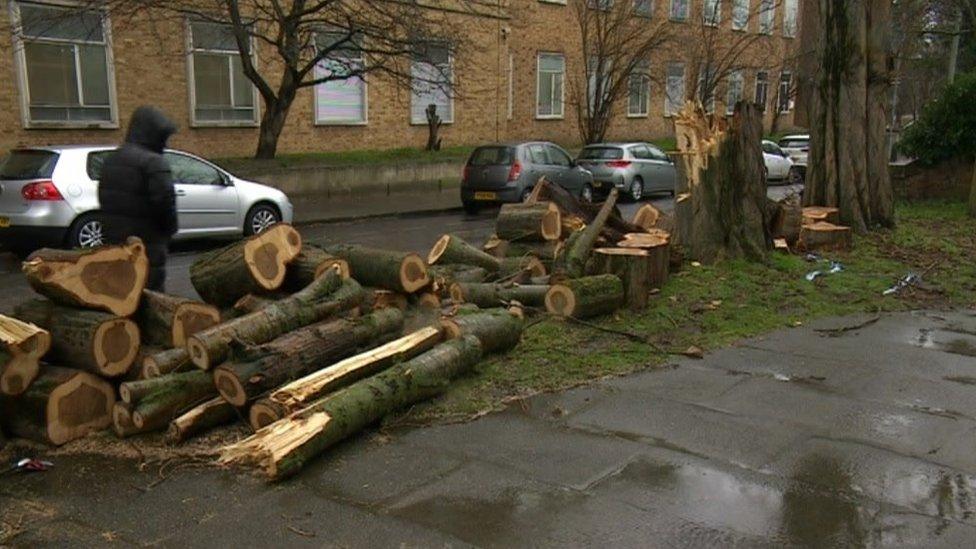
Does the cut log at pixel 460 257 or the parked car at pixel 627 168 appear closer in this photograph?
the cut log at pixel 460 257

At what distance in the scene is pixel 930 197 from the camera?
18.6 metres

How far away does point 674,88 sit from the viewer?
37.5m

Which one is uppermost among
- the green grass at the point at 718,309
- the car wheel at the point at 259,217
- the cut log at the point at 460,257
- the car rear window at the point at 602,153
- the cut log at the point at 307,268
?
the car rear window at the point at 602,153

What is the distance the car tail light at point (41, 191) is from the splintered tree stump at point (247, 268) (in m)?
6.41

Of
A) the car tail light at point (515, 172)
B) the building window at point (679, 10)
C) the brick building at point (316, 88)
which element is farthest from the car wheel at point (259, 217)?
the building window at point (679, 10)

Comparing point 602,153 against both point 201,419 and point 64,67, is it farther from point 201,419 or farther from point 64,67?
point 201,419

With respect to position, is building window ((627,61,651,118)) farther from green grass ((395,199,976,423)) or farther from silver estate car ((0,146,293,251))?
silver estate car ((0,146,293,251))

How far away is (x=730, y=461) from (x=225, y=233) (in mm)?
11085

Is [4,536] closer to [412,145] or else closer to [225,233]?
[225,233]

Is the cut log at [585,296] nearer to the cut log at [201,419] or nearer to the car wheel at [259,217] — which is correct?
the cut log at [201,419]

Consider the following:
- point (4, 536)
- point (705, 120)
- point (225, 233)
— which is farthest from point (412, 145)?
point (4, 536)

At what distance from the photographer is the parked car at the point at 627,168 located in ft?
76.8

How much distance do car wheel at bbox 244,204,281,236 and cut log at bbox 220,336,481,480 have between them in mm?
9295

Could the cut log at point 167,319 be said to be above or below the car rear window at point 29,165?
below
